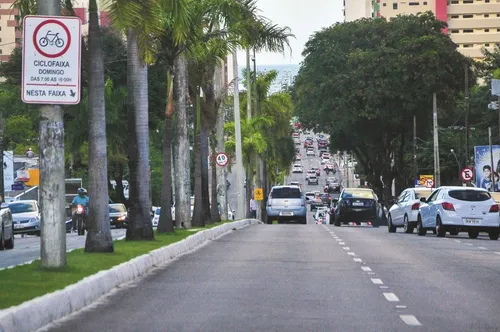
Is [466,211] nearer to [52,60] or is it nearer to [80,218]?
[80,218]

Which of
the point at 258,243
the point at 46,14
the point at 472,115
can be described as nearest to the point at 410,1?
the point at 472,115

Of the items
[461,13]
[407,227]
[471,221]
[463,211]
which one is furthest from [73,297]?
[461,13]

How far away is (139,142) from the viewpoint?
29328 millimetres

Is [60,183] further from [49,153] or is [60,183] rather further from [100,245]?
[100,245]

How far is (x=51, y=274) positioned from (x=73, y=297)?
3.03m

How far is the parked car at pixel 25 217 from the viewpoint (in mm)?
48469

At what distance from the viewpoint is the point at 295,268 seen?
2173cm

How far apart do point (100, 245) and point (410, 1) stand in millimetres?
176458

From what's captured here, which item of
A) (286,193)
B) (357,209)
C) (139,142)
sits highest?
(139,142)

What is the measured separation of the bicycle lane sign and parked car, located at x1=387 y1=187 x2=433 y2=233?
82.4 ft

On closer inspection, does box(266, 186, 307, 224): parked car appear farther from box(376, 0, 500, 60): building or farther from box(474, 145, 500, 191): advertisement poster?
box(376, 0, 500, 60): building

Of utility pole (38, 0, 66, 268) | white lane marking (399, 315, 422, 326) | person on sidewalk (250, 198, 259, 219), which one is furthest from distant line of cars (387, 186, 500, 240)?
person on sidewalk (250, 198, 259, 219)

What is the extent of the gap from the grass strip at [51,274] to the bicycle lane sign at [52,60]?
2.42m

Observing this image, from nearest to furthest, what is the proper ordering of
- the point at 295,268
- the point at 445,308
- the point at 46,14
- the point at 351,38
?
the point at 445,308
the point at 46,14
the point at 295,268
the point at 351,38
